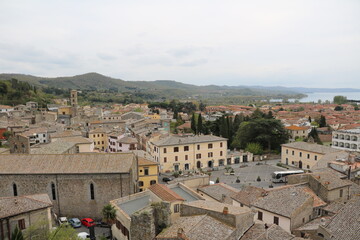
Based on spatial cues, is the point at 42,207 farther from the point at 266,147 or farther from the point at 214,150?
the point at 266,147

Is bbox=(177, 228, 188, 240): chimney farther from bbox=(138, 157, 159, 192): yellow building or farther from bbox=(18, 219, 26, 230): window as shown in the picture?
bbox=(138, 157, 159, 192): yellow building

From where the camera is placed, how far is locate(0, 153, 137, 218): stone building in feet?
98.5

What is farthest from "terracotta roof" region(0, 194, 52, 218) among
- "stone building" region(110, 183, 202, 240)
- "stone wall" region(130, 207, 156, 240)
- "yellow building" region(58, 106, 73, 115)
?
"yellow building" region(58, 106, 73, 115)

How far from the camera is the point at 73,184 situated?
98.8 ft

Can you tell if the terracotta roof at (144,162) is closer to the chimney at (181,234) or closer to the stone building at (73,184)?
the stone building at (73,184)

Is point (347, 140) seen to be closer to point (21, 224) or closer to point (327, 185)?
point (327, 185)

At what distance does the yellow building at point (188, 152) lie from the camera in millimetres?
52156

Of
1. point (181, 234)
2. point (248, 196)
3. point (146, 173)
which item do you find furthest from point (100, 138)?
point (181, 234)

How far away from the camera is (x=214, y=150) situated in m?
56.6

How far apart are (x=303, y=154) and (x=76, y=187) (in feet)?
129

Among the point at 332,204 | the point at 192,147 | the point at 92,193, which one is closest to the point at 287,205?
the point at 332,204

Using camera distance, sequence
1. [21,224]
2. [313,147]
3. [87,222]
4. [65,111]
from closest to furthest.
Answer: [21,224] → [87,222] → [313,147] → [65,111]

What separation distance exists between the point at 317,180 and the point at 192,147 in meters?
29.2

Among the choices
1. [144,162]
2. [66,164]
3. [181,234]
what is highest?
[66,164]
